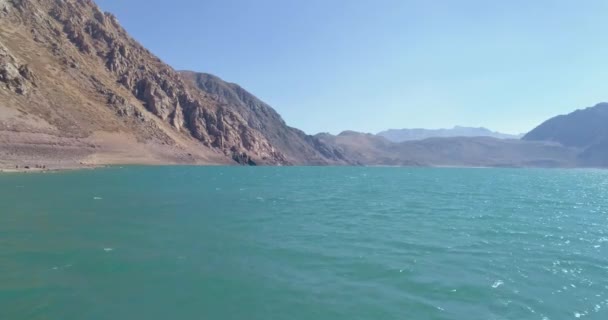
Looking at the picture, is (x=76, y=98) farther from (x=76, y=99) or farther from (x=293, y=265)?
(x=293, y=265)

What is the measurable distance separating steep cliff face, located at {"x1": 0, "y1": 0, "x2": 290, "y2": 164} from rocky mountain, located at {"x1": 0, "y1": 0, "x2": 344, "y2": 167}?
352 mm

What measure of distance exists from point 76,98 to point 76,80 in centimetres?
1743

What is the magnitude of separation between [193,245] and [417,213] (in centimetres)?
2222

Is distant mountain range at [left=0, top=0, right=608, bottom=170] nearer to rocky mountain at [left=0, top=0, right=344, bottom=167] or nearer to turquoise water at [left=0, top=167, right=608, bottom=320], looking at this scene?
rocky mountain at [left=0, top=0, right=344, bottom=167]

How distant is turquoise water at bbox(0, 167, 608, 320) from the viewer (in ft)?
45.8

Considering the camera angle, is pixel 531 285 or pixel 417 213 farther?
pixel 417 213

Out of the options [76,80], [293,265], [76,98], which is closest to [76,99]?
[76,98]

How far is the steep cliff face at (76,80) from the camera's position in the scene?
11438 centimetres

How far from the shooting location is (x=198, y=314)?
42.9 ft

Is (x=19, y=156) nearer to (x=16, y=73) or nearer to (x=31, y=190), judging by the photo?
(x=16, y=73)

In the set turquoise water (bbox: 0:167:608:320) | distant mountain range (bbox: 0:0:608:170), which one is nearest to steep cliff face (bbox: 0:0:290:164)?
distant mountain range (bbox: 0:0:608:170)

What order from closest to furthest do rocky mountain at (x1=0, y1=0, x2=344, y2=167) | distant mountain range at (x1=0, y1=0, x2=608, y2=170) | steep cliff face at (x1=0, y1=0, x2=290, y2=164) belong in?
distant mountain range at (x1=0, y1=0, x2=608, y2=170) < rocky mountain at (x1=0, y1=0, x2=344, y2=167) < steep cliff face at (x1=0, y1=0, x2=290, y2=164)

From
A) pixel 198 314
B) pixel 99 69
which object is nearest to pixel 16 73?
pixel 99 69

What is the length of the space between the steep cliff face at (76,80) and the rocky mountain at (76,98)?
1.16ft
